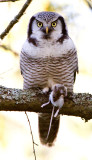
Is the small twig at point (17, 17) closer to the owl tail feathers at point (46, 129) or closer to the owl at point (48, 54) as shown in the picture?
the owl at point (48, 54)

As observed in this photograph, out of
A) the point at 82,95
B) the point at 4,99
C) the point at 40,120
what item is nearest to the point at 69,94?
the point at 82,95

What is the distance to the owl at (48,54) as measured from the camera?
3242 millimetres

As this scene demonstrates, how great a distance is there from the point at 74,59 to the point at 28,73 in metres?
0.54

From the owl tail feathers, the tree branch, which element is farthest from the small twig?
the owl tail feathers

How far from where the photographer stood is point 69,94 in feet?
9.41

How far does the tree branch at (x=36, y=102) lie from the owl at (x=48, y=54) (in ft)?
1.58

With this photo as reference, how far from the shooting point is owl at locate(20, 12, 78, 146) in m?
3.24

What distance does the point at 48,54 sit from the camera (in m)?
3.22

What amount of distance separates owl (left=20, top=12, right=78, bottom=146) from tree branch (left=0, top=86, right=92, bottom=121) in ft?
1.58

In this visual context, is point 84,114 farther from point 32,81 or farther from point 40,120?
point 40,120

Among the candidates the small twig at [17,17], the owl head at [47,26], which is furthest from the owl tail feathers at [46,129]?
the small twig at [17,17]

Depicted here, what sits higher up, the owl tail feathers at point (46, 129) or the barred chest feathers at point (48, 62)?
the barred chest feathers at point (48, 62)

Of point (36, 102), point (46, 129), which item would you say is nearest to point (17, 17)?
point (36, 102)

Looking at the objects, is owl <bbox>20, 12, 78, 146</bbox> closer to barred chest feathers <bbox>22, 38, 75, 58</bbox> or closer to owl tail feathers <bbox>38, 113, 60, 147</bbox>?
barred chest feathers <bbox>22, 38, 75, 58</bbox>
